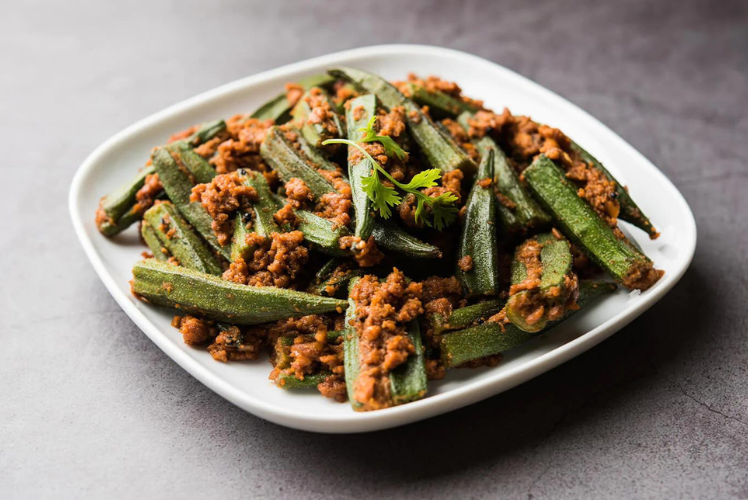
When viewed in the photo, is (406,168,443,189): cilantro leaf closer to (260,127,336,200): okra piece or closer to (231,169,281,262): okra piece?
(260,127,336,200): okra piece

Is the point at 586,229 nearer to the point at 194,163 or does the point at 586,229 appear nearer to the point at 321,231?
the point at 321,231

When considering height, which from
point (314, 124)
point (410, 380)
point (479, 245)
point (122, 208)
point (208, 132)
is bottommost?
point (410, 380)

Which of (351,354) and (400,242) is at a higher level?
(400,242)

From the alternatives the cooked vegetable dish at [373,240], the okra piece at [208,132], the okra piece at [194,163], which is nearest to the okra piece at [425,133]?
the cooked vegetable dish at [373,240]

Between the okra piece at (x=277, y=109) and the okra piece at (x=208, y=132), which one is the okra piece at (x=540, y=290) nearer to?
the okra piece at (x=277, y=109)

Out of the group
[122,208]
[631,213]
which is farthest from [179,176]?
[631,213]

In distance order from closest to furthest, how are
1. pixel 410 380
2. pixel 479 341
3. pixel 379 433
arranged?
1. pixel 410 380
2. pixel 479 341
3. pixel 379 433

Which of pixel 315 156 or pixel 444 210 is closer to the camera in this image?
pixel 444 210
